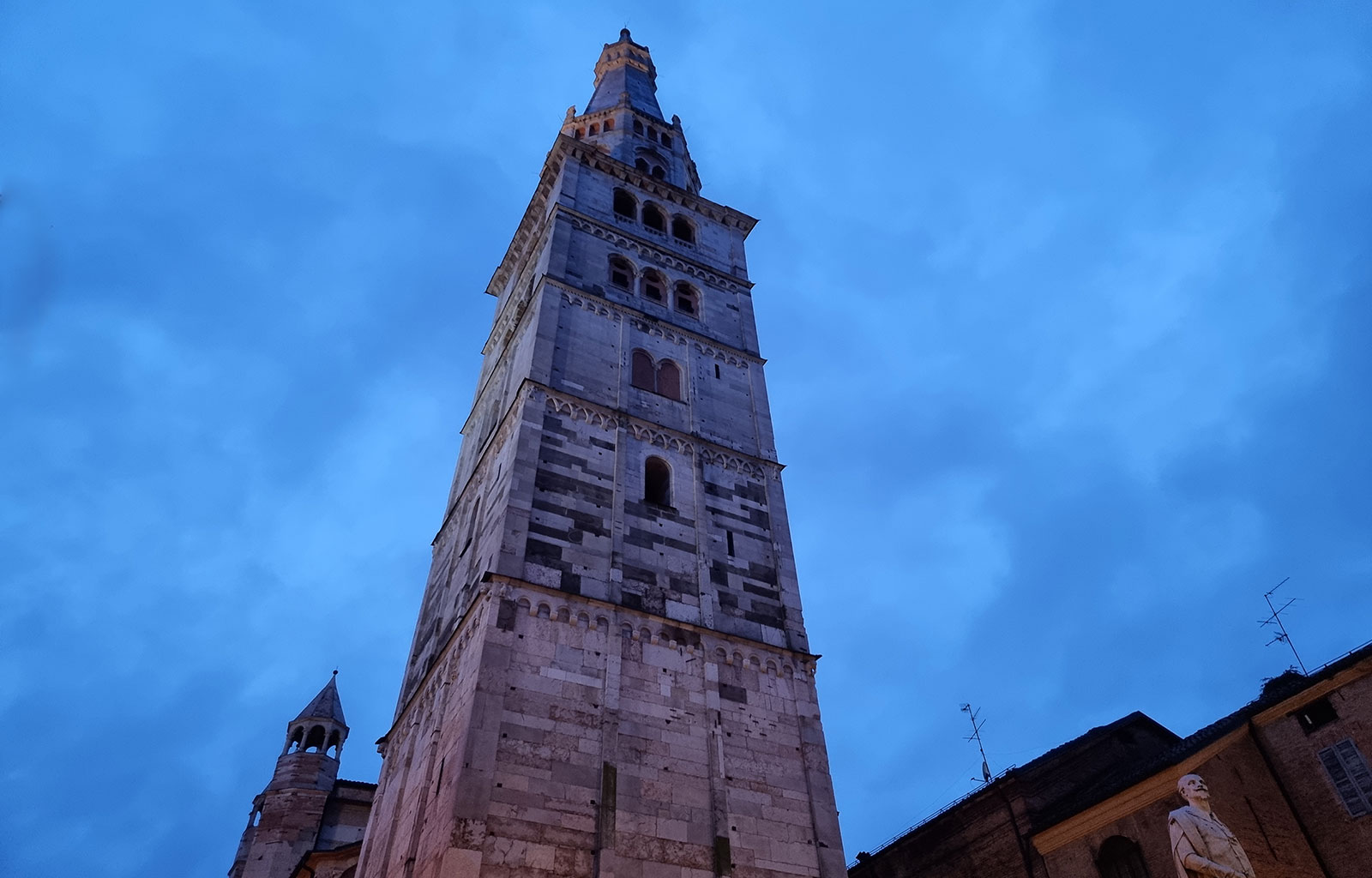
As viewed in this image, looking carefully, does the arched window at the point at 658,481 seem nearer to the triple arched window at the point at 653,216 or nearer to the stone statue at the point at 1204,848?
the triple arched window at the point at 653,216

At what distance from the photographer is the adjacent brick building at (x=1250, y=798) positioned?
716 inches

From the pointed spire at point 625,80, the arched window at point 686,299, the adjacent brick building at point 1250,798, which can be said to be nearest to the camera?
the adjacent brick building at point 1250,798

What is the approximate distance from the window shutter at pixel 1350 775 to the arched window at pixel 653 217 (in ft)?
77.8

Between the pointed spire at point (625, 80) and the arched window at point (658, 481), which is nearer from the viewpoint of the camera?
the arched window at point (658, 481)

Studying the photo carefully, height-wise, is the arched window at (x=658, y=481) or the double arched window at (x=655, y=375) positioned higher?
the double arched window at (x=655, y=375)

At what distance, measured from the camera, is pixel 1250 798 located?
1894cm

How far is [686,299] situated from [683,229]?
15.9 feet

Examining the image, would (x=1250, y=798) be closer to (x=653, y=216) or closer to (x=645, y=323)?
(x=645, y=323)

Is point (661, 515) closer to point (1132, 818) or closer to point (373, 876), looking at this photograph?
point (373, 876)

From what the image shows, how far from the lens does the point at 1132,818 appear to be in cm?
1905

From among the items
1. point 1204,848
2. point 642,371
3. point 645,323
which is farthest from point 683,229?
point 1204,848

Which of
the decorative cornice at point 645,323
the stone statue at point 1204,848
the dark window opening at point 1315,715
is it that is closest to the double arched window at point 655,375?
the decorative cornice at point 645,323

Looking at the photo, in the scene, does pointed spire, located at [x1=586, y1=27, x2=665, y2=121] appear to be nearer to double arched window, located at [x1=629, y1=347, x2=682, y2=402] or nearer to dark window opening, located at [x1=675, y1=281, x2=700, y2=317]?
dark window opening, located at [x1=675, y1=281, x2=700, y2=317]

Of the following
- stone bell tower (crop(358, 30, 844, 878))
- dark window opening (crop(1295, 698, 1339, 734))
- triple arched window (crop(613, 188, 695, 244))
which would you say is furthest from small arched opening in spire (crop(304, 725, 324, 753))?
dark window opening (crop(1295, 698, 1339, 734))
